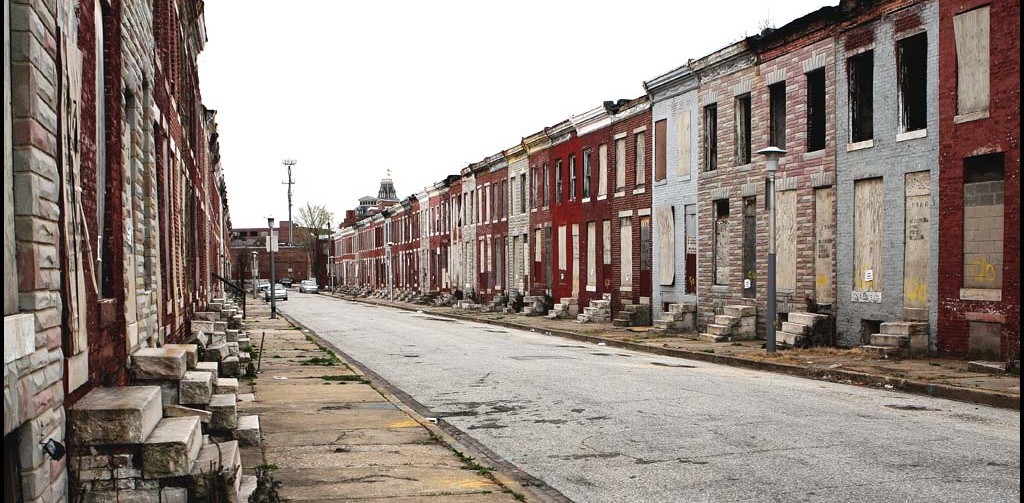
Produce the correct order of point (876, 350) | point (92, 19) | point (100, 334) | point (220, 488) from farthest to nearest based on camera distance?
1. point (876, 350)
2. point (92, 19)
3. point (100, 334)
4. point (220, 488)

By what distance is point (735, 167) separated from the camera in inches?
1005

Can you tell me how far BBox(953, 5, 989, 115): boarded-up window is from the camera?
17266 mm

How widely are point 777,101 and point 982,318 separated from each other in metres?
9.15

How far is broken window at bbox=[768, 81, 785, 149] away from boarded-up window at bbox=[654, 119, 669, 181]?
223 inches

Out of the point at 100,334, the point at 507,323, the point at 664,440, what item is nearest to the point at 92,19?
the point at 100,334

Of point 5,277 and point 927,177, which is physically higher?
point 927,177

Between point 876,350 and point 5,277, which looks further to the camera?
point 876,350

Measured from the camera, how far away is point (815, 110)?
22672 mm

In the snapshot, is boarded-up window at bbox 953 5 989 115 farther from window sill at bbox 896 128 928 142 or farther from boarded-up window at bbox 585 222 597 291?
boarded-up window at bbox 585 222 597 291

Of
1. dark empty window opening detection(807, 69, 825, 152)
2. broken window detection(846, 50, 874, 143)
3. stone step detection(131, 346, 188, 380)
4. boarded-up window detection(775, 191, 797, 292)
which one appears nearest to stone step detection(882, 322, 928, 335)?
boarded-up window detection(775, 191, 797, 292)

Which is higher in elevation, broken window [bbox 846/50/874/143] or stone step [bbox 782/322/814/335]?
broken window [bbox 846/50/874/143]

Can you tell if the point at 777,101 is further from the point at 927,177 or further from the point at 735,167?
the point at 927,177

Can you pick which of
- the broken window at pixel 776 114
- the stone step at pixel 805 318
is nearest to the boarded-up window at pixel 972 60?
the stone step at pixel 805 318

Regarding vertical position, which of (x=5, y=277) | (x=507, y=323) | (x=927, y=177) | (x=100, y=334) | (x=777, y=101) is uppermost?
(x=777, y=101)
